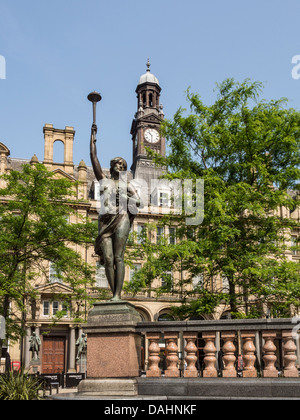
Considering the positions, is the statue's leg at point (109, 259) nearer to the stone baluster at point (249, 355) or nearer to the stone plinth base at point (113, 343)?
the stone plinth base at point (113, 343)

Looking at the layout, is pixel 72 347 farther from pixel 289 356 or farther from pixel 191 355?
pixel 289 356

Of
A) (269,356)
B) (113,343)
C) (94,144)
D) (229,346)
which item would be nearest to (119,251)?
(113,343)

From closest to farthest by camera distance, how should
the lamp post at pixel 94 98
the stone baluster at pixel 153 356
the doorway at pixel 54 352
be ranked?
the stone baluster at pixel 153 356, the lamp post at pixel 94 98, the doorway at pixel 54 352

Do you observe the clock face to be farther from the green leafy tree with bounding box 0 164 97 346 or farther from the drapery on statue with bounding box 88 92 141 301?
the drapery on statue with bounding box 88 92 141 301

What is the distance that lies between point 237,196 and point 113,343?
13.3 metres

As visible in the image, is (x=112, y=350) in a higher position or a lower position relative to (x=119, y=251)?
lower

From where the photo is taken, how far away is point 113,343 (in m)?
8.19

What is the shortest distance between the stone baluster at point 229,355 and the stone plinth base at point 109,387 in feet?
4.70

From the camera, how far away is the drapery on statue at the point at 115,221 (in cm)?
887

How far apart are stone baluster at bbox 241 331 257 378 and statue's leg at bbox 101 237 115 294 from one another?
246cm

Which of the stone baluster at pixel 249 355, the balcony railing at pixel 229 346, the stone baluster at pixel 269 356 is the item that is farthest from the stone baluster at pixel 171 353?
the stone baluster at pixel 269 356

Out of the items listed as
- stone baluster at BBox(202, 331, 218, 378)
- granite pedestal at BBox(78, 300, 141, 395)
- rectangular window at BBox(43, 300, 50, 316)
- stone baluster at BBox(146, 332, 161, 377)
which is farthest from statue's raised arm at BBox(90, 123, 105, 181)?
rectangular window at BBox(43, 300, 50, 316)

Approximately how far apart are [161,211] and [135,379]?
127 feet
